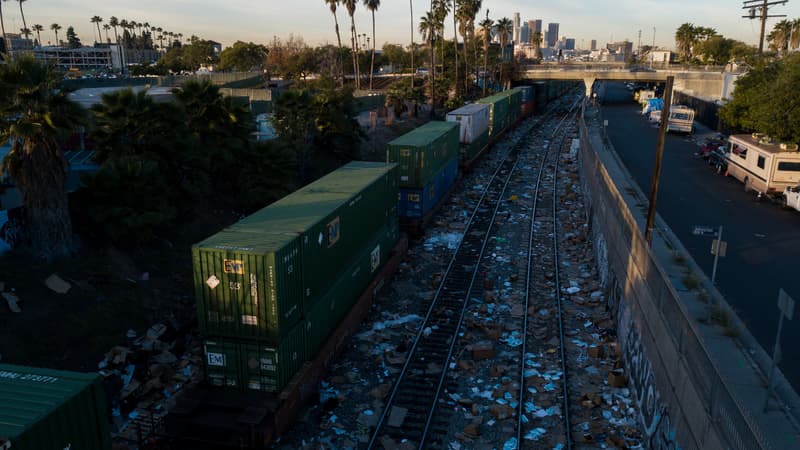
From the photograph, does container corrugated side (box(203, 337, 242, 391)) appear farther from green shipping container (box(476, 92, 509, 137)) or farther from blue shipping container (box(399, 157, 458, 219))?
green shipping container (box(476, 92, 509, 137))

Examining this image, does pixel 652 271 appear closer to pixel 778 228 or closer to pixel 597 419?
pixel 597 419

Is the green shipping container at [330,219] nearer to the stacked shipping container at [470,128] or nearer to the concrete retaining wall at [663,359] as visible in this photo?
the concrete retaining wall at [663,359]

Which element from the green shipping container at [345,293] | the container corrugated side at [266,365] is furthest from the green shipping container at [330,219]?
the container corrugated side at [266,365]

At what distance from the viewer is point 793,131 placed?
102ft

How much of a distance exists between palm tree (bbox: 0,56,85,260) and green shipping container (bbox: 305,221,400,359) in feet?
28.5

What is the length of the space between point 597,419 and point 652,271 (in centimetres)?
378

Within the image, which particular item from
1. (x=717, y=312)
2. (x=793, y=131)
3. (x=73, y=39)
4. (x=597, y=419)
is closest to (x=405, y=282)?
(x=597, y=419)

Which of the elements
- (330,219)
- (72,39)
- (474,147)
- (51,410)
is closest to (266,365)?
(330,219)

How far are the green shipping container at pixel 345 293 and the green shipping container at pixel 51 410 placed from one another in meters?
5.25

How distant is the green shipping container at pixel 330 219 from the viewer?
43.3 feet

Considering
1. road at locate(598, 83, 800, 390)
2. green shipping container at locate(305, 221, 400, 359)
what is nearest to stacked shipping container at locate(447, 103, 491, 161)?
road at locate(598, 83, 800, 390)

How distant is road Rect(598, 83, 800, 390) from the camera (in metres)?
15.6

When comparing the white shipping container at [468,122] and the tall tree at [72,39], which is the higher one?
the tall tree at [72,39]

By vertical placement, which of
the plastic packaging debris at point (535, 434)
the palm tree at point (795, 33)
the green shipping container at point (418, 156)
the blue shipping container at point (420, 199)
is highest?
the palm tree at point (795, 33)
